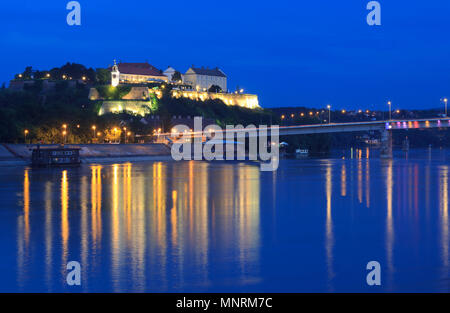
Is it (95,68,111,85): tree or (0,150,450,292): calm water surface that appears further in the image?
(95,68,111,85): tree

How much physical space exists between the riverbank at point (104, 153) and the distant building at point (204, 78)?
45.4 m

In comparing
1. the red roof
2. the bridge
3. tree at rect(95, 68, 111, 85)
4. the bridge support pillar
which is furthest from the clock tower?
the bridge support pillar

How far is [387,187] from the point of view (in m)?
32.2

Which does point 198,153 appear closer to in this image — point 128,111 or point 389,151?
point 128,111

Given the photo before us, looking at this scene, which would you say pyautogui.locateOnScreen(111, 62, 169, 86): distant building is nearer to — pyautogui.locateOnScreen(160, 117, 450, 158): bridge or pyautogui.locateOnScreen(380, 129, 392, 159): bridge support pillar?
pyautogui.locateOnScreen(160, 117, 450, 158): bridge

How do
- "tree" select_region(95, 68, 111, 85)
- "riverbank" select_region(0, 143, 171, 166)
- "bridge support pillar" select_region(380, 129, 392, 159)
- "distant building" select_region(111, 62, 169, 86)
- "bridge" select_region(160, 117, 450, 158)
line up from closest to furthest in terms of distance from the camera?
"riverbank" select_region(0, 143, 171, 166) < "bridge" select_region(160, 117, 450, 158) < "bridge support pillar" select_region(380, 129, 392, 159) < "tree" select_region(95, 68, 111, 85) < "distant building" select_region(111, 62, 169, 86)

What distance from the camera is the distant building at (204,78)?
121125 millimetres

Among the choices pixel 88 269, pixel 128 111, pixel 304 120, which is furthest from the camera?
pixel 304 120

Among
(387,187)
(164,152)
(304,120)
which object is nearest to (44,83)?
(164,152)

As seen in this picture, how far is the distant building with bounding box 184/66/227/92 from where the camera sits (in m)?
121

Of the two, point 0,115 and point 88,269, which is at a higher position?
point 0,115

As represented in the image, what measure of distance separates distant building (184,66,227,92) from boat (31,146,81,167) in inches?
2601
